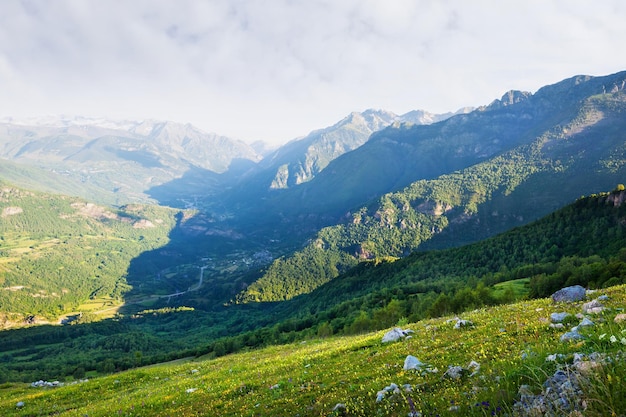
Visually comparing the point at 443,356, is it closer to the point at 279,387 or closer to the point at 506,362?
the point at 506,362

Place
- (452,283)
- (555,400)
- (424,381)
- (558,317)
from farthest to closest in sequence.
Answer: (452,283) < (558,317) < (424,381) < (555,400)

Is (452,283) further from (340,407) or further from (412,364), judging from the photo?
(340,407)

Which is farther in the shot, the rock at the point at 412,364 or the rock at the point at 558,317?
the rock at the point at 558,317

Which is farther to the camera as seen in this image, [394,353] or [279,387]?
[394,353]

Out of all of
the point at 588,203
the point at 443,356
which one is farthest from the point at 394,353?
the point at 588,203

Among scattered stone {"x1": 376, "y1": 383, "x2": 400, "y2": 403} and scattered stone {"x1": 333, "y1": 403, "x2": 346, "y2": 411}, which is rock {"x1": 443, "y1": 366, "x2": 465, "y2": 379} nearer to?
scattered stone {"x1": 376, "y1": 383, "x2": 400, "y2": 403}

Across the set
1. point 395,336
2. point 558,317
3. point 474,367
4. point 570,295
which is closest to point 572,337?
point 474,367

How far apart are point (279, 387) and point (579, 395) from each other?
1537cm

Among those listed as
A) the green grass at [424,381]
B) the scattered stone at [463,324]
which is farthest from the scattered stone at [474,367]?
the scattered stone at [463,324]

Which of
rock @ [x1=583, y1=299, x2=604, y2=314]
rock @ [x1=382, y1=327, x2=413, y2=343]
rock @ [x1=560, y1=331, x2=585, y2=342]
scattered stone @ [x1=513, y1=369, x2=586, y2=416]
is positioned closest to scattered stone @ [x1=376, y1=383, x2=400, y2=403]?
scattered stone @ [x1=513, y1=369, x2=586, y2=416]

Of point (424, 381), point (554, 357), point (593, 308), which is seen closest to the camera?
point (554, 357)

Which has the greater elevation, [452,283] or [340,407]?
[340,407]

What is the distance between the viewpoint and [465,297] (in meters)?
57.6

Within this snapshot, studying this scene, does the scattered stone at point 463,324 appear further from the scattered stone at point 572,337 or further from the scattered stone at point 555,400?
the scattered stone at point 555,400
